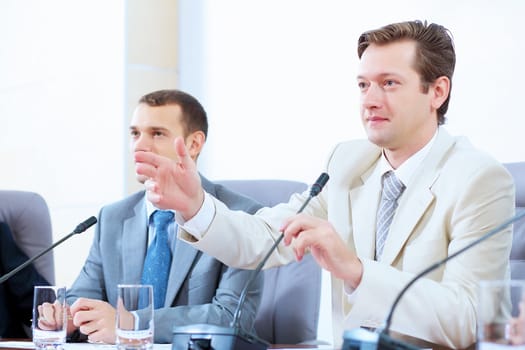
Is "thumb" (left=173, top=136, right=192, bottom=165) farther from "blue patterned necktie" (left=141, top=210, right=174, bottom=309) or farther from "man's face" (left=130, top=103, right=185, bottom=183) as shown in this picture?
"man's face" (left=130, top=103, right=185, bottom=183)

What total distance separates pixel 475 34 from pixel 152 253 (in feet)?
4.32

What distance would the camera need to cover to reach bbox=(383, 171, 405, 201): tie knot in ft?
6.79

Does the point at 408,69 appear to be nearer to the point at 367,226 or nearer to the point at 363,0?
the point at 367,226

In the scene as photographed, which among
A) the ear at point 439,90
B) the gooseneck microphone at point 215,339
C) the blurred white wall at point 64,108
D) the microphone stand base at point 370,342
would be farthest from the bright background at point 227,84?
the microphone stand base at point 370,342

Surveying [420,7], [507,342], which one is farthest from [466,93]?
[507,342]

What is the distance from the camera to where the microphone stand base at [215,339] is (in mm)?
1465

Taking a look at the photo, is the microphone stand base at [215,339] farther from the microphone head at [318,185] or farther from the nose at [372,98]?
the nose at [372,98]

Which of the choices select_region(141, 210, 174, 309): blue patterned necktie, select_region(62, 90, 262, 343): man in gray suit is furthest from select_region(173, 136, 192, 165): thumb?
select_region(141, 210, 174, 309): blue patterned necktie

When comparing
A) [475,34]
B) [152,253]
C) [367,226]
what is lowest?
[152,253]

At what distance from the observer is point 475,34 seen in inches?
111

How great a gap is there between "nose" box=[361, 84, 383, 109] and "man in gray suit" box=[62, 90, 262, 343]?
65 centimetres

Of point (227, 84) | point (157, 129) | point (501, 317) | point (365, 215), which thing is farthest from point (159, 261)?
point (501, 317)

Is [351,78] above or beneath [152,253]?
above

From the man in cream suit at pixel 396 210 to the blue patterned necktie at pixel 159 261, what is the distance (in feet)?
1.58
